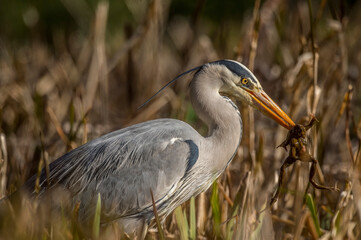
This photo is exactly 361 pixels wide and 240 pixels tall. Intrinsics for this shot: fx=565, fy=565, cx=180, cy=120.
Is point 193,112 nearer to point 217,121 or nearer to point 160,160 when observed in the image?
point 217,121

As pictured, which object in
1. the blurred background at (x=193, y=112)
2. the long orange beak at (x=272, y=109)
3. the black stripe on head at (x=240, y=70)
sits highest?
the black stripe on head at (x=240, y=70)

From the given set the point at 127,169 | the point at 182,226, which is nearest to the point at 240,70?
the point at 127,169

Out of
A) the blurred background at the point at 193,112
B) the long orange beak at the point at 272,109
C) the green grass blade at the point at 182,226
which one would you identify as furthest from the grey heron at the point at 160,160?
the green grass blade at the point at 182,226

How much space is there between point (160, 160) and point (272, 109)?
665mm

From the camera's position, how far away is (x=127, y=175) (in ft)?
9.75

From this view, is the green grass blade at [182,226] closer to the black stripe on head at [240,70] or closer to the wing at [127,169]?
the wing at [127,169]

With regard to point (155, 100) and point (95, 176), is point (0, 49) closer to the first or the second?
point (155, 100)

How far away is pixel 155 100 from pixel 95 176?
1681 millimetres

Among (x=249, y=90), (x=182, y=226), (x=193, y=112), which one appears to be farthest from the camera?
(x=193, y=112)

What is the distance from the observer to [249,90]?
10.1 ft

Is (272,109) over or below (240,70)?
below

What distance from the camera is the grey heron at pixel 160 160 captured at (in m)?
2.95

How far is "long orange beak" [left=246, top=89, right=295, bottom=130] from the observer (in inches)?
119

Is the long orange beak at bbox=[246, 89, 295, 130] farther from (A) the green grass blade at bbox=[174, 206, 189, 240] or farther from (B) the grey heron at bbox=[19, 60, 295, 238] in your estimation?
(A) the green grass blade at bbox=[174, 206, 189, 240]
